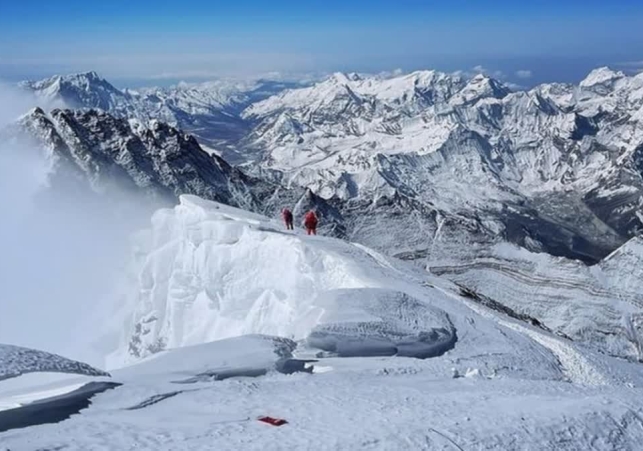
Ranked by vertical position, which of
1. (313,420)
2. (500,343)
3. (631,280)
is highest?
(313,420)

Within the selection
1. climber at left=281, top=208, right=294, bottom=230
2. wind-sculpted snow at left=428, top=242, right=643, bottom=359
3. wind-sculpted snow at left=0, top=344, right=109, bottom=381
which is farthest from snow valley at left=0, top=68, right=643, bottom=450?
climber at left=281, top=208, right=294, bottom=230

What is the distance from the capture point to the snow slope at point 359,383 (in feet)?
67.8

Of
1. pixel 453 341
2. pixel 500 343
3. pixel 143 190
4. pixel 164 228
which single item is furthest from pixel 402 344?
pixel 143 190

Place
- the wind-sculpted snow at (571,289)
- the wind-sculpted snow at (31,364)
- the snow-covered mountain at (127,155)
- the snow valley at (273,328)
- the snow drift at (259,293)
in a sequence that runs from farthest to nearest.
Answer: the snow-covered mountain at (127,155), the wind-sculpted snow at (571,289), the snow drift at (259,293), the wind-sculpted snow at (31,364), the snow valley at (273,328)

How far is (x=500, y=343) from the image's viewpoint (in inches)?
1400

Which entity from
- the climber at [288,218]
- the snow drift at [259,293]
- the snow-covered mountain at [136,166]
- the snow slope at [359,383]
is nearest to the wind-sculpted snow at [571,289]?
the snow-covered mountain at [136,166]

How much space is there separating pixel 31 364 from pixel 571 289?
8224cm

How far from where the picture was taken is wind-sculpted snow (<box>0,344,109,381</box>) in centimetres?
2261

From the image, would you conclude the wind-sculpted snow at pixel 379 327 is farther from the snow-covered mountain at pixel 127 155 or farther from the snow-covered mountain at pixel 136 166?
the snow-covered mountain at pixel 127 155

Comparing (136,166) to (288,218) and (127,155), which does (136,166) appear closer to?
(127,155)

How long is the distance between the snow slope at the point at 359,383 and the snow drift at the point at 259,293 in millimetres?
164

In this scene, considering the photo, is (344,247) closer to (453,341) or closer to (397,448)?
(453,341)

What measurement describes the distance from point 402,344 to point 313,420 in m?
11.4

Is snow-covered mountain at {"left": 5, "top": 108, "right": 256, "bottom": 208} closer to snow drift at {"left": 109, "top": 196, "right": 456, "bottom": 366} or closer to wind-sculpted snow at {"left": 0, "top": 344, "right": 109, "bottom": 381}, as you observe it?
snow drift at {"left": 109, "top": 196, "right": 456, "bottom": 366}
